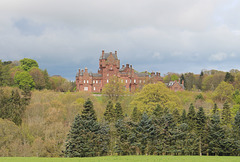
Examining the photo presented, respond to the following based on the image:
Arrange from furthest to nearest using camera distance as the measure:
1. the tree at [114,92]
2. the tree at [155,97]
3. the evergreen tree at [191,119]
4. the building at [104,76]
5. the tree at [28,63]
→ 1. the tree at [28,63]
2. the building at [104,76]
3. the tree at [114,92]
4. the tree at [155,97]
5. the evergreen tree at [191,119]

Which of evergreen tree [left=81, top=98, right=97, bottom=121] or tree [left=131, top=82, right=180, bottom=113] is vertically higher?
tree [left=131, top=82, right=180, bottom=113]

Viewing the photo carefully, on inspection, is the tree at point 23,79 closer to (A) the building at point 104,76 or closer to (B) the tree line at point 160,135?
(A) the building at point 104,76

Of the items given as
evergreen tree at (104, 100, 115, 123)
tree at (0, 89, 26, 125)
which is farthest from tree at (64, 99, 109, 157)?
tree at (0, 89, 26, 125)

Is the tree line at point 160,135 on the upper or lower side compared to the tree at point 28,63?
lower

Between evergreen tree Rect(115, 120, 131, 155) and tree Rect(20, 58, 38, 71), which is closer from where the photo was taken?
evergreen tree Rect(115, 120, 131, 155)

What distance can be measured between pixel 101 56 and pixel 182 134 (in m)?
61.9

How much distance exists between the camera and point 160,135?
3962 centimetres

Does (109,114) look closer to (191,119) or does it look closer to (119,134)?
(119,134)

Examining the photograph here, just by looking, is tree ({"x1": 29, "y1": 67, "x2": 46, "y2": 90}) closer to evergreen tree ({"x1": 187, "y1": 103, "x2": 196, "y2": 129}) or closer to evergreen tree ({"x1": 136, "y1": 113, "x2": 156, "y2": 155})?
evergreen tree ({"x1": 136, "y1": 113, "x2": 156, "y2": 155})

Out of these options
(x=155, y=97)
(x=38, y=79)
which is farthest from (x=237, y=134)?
(x=38, y=79)

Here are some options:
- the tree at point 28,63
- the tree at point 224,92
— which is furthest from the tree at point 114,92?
the tree at point 28,63

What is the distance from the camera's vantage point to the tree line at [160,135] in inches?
1478

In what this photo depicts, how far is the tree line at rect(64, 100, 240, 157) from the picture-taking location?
123 feet

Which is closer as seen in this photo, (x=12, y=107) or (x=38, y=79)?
(x=12, y=107)
